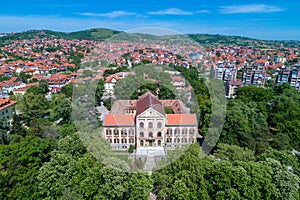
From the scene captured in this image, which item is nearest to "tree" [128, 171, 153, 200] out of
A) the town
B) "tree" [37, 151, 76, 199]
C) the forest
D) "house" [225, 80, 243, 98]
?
Result: the forest

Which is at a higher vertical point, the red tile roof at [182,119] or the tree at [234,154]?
the red tile roof at [182,119]

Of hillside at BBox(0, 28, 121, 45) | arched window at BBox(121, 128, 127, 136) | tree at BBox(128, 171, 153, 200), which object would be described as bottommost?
arched window at BBox(121, 128, 127, 136)

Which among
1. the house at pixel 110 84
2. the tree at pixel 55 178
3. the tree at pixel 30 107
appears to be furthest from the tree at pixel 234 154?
the house at pixel 110 84

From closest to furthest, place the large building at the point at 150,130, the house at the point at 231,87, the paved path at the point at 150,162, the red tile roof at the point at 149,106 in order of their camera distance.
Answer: the paved path at the point at 150,162 < the red tile roof at the point at 149,106 < the large building at the point at 150,130 < the house at the point at 231,87

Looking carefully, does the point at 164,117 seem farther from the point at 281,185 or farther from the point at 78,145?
the point at 281,185

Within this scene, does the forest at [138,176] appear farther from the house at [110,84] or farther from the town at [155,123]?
the house at [110,84]

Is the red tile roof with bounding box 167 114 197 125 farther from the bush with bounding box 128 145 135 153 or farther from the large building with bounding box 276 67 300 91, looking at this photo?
the large building with bounding box 276 67 300 91
